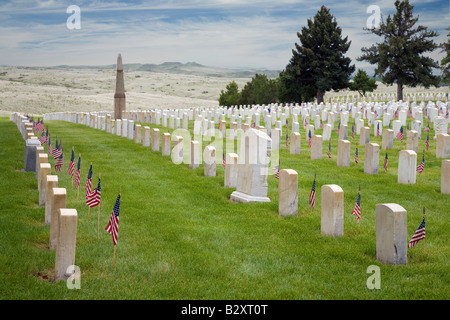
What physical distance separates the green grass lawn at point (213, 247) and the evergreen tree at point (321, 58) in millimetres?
41799

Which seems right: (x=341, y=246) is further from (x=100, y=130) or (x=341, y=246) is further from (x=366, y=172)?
(x=100, y=130)

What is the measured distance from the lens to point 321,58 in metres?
54.8

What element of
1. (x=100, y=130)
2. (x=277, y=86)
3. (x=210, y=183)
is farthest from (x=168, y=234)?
(x=277, y=86)

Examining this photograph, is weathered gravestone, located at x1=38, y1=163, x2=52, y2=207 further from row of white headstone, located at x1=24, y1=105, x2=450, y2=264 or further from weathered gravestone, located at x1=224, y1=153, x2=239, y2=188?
weathered gravestone, located at x1=224, y1=153, x2=239, y2=188

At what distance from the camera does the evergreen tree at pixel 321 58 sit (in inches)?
2106

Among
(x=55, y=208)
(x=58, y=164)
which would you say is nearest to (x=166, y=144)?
(x=58, y=164)

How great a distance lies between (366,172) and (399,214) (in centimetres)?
739

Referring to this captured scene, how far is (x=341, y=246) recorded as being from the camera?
7723 millimetres

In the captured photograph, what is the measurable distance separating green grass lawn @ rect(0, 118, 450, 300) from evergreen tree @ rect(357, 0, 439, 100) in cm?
4108

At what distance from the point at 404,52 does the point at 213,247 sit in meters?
48.5

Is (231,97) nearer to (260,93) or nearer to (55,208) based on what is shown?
(260,93)

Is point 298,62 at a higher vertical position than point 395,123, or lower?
higher

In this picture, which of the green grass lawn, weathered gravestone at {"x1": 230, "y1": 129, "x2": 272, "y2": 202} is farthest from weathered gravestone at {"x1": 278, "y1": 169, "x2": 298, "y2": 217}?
weathered gravestone at {"x1": 230, "y1": 129, "x2": 272, "y2": 202}

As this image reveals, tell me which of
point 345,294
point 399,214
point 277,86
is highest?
point 277,86
